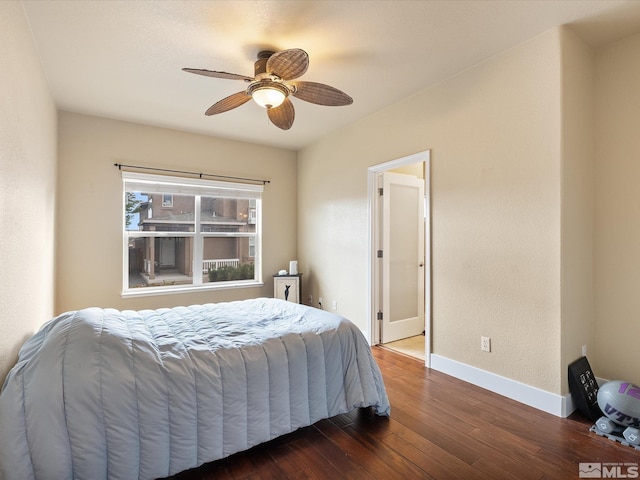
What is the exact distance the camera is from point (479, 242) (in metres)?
2.72

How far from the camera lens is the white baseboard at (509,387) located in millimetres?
2256

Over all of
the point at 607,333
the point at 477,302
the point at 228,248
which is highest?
the point at 228,248

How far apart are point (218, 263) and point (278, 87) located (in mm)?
2937

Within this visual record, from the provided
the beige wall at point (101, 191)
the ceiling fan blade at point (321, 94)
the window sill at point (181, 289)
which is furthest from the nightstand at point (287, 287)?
the ceiling fan blade at point (321, 94)

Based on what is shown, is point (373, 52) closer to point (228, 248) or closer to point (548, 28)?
point (548, 28)

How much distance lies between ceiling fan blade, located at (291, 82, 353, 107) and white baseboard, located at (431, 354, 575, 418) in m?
2.45

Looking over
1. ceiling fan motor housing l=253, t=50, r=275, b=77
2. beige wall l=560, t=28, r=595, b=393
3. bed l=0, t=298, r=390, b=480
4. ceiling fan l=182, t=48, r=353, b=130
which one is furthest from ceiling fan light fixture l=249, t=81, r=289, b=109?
beige wall l=560, t=28, r=595, b=393

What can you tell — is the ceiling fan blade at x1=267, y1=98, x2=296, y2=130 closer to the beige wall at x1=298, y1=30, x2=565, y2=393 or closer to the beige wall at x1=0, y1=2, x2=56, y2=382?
the beige wall at x1=298, y1=30, x2=565, y2=393

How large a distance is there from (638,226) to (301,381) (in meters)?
2.62

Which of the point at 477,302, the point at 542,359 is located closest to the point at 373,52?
the point at 477,302

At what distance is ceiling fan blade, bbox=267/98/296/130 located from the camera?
262 centimetres

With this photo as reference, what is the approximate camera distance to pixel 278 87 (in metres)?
2.35

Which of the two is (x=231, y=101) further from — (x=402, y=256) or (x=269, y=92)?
(x=402, y=256)

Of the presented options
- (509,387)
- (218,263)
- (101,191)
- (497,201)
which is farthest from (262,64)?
(509,387)
